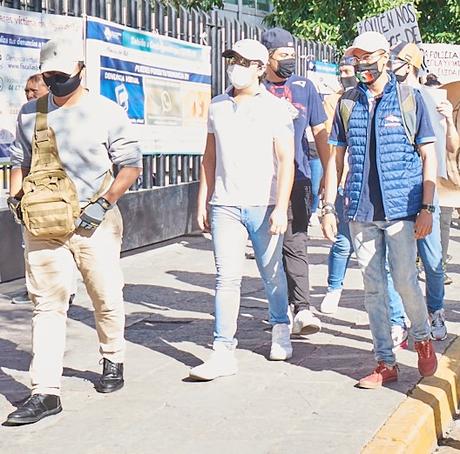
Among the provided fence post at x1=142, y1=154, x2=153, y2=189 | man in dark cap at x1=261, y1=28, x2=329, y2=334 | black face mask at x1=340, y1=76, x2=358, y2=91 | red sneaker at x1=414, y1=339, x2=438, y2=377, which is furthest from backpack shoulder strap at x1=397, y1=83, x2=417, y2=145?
fence post at x1=142, y1=154, x2=153, y2=189

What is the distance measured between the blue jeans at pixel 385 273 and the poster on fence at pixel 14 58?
4.68 meters

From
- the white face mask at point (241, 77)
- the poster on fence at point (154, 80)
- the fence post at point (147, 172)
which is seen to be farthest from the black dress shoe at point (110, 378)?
the fence post at point (147, 172)

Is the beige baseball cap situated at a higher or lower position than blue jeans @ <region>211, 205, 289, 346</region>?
higher

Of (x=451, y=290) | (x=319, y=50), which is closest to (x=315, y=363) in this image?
(x=451, y=290)

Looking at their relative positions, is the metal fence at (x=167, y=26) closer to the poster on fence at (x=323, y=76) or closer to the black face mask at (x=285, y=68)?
the poster on fence at (x=323, y=76)

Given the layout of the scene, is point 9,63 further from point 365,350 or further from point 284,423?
point 284,423

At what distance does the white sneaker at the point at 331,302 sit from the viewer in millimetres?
9188

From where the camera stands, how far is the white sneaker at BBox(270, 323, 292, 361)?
24.1 feet

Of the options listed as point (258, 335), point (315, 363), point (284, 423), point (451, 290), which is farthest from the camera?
point (451, 290)

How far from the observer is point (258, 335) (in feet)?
27.1

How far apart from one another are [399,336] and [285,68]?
6.39ft

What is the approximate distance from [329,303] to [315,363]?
6.53 ft

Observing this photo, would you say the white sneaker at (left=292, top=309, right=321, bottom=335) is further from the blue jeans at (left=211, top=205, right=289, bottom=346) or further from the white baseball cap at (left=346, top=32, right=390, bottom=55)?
the white baseball cap at (left=346, top=32, right=390, bottom=55)

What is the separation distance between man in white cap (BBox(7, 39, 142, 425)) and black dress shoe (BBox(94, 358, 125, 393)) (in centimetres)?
40
